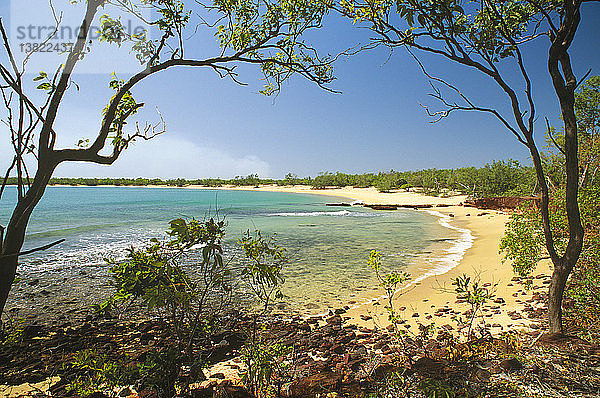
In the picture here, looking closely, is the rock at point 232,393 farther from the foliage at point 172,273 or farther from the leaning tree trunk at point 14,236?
the leaning tree trunk at point 14,236

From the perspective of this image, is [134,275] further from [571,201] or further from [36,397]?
[571,201]

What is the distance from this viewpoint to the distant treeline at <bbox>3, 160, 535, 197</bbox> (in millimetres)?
39125

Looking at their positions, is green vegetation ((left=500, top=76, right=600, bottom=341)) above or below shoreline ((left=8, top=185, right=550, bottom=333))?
above

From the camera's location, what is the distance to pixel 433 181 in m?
62.6

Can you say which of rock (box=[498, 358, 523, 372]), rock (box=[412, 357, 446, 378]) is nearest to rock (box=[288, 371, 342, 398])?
rock (box=[412, 357, 446, 378])

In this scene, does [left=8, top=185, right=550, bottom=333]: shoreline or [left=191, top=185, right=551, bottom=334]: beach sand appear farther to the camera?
[left=8, top=185, right=550, bottom=333]: shoreline

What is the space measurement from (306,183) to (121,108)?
425 ft

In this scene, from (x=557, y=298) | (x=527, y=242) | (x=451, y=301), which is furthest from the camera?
(x=451, y=301)

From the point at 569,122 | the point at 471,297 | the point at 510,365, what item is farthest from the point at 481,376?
the point at 569,122

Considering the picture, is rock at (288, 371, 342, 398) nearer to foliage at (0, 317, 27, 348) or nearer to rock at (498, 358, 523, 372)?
rock at (498, 358, 523, 372)

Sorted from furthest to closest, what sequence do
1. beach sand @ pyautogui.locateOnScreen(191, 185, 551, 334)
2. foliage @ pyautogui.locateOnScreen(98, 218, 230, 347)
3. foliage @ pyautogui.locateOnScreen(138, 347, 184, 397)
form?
beach sand @ pyautogui.locateOnScreen(191, 185, 551, 334), foliage @ pyautogui.locateOnScreen(138, 347, 184, 397), foliage @ pyautogui.locateOnScreen(98, 218, 230, 347)

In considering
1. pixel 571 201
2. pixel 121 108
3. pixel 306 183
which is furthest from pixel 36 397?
pixel 306 183

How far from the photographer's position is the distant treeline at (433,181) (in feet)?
128

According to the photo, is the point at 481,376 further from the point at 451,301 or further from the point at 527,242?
the point at 451,301
